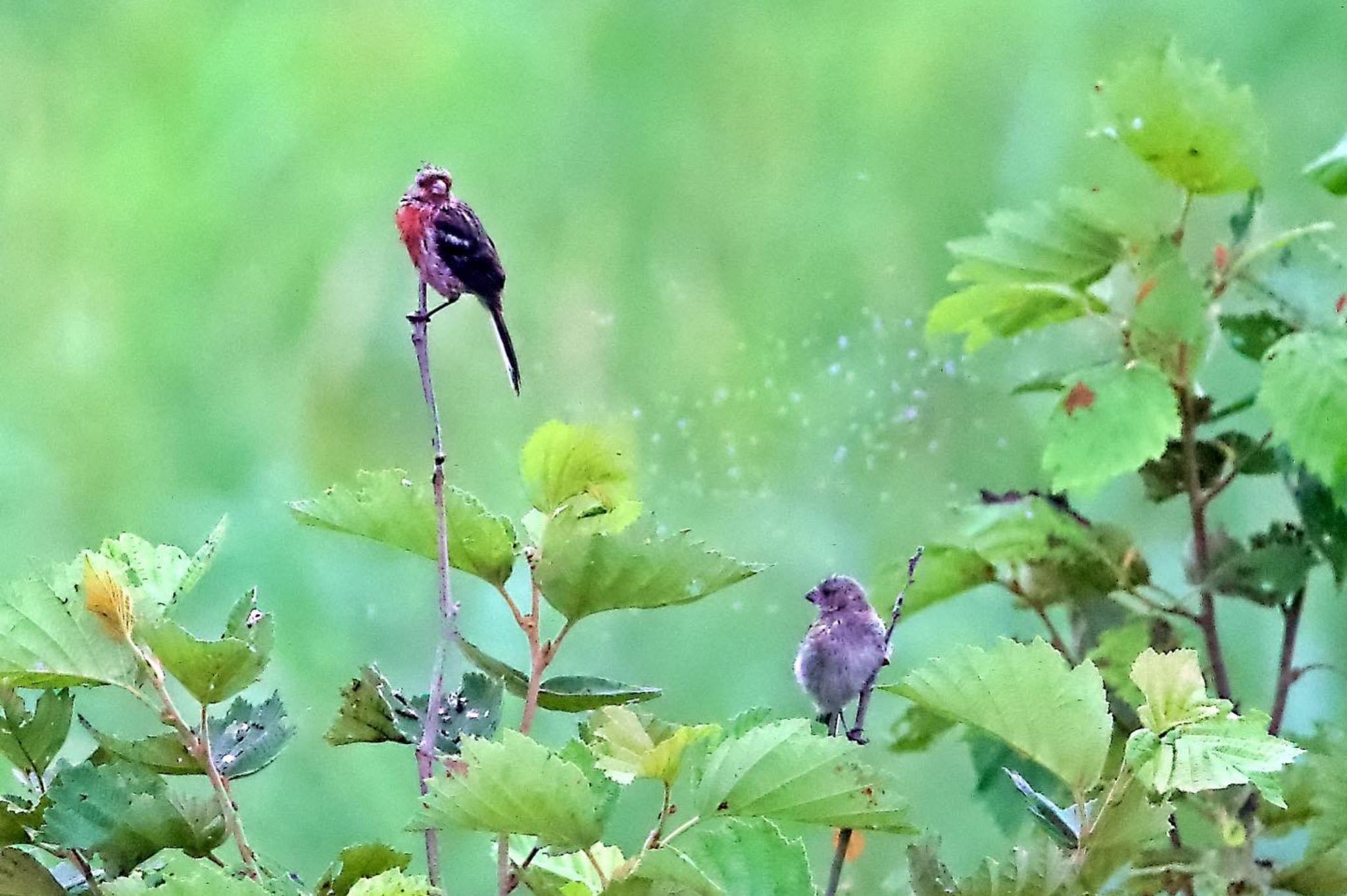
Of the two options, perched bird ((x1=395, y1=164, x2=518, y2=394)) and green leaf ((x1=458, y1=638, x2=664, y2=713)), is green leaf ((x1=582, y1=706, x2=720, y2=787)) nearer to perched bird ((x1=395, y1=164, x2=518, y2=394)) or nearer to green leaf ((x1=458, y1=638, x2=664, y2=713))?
green leaf ((x1=458, y1=638, x2=664, y2=713))

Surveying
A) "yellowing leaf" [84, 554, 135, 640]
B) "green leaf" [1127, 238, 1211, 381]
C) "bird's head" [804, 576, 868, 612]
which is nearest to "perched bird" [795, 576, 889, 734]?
"bird's head" [804, 576, 868, 612]

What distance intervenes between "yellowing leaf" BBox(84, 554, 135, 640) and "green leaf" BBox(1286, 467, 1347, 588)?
0.74 metres

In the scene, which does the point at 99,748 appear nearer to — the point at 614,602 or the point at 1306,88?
the point at 614,602

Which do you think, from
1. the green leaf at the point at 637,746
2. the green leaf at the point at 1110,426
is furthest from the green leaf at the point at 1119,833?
the green leaf at the point at 1110,426

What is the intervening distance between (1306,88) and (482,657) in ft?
3.69

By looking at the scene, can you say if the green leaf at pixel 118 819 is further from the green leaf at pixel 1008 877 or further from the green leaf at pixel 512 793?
the green leaf at pixel 1008 877

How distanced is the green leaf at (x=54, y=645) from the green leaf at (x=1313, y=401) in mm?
663

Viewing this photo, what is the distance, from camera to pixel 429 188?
0.49 metres

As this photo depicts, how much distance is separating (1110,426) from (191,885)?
1.97ft

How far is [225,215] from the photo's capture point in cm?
109

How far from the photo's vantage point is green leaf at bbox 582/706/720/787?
1.16 ft

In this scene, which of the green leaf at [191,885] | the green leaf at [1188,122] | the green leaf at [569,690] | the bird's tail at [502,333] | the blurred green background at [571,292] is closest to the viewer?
the green leaf at [191,885]

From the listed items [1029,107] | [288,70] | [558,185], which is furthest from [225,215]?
[1029,107]

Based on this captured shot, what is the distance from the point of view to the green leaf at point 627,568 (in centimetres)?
39
